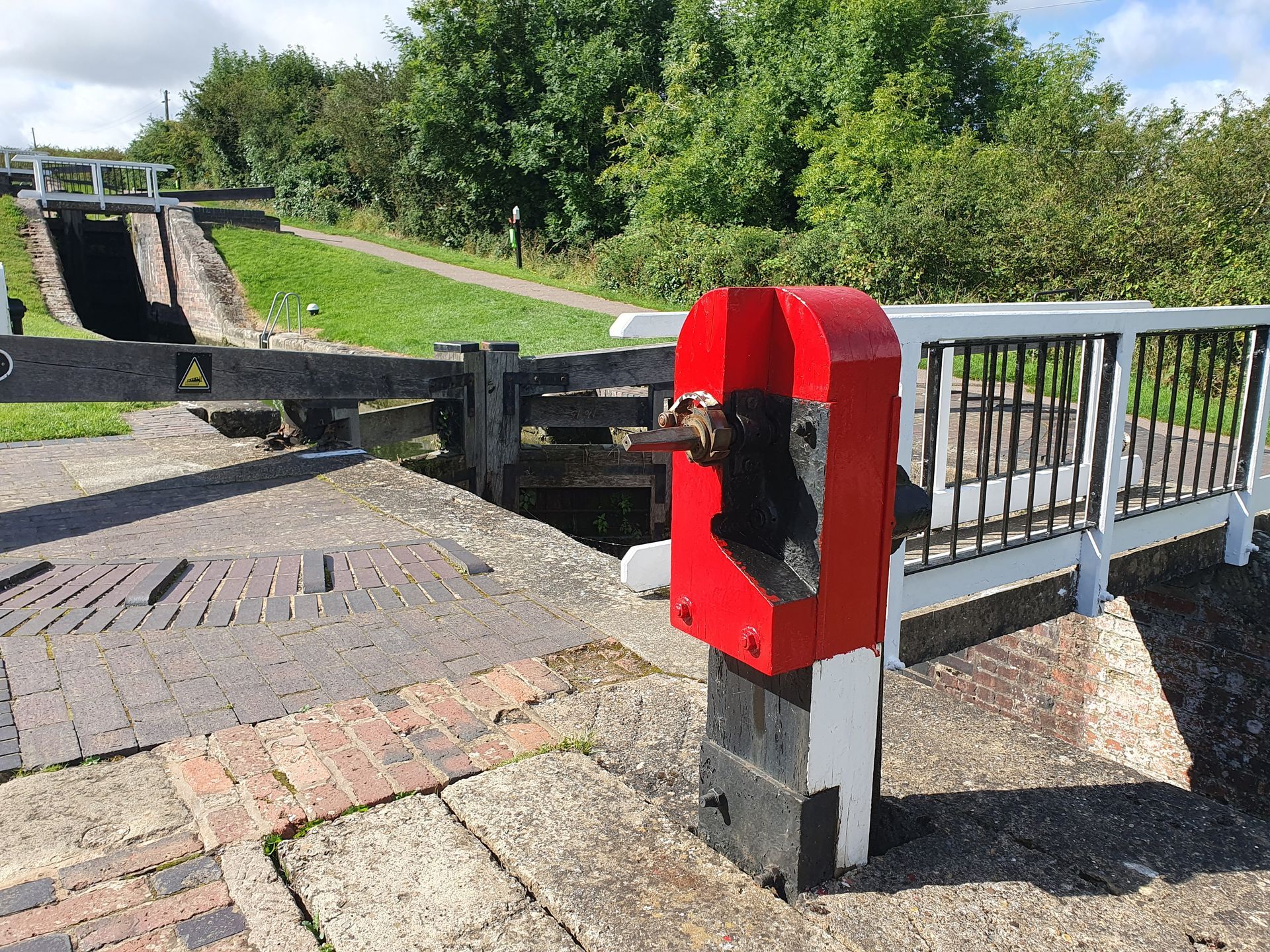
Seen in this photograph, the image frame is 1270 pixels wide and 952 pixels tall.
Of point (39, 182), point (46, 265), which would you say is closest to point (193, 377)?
point (46, 265)

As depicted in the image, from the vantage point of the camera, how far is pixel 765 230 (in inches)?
763

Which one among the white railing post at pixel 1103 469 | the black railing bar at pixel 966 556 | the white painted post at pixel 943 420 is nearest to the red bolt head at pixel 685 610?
the black railing bar at pixel 966 556

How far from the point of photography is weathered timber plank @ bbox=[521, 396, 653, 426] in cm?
737

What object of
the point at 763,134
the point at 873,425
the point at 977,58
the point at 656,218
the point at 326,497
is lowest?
the point at 326,497

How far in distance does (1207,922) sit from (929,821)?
580 millimetres

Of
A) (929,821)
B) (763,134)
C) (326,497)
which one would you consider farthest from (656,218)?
(929,821)

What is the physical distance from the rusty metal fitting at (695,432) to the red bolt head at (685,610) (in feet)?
1.10

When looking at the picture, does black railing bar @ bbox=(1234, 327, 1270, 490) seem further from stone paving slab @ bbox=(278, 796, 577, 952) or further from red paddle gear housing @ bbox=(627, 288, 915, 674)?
stone paving slab @ bbox=(278, 796, 577, 952)

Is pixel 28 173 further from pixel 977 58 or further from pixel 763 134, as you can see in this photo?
pixel 977 58

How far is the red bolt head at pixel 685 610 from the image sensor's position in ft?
6.59

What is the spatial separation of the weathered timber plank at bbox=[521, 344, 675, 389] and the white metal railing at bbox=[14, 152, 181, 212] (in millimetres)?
18436

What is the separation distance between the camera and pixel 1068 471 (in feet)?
14.9

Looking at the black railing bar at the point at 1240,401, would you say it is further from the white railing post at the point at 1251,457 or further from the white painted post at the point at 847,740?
the white painted post at the point at 847,740

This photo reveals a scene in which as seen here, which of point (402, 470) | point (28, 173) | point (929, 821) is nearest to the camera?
point (929, 821)
